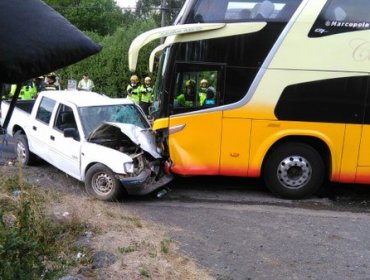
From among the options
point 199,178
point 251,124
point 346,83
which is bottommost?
point 199,178

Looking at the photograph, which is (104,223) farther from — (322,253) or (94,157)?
(322,253)

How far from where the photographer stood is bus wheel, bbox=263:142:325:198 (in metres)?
8.18

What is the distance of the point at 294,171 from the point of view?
27.3 ft

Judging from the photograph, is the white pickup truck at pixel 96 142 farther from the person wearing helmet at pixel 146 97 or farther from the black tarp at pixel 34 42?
the black tarp at pixel 34 42

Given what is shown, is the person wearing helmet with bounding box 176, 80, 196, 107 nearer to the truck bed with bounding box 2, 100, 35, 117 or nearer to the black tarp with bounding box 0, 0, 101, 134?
the truck bed with bounding box 2, 100, 35, 117

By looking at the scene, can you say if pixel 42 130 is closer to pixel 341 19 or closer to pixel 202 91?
pixel 202 91

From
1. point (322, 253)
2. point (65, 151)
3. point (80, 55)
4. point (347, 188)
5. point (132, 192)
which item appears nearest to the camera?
point (80, 55)

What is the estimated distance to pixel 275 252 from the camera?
5680 millimetres

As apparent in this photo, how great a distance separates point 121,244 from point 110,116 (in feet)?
12.2

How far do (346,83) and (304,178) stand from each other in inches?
67.8

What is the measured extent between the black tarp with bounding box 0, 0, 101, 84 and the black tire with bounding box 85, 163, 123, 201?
18.1ft

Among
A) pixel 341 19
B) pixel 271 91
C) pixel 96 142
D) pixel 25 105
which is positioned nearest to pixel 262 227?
pixel 271 91

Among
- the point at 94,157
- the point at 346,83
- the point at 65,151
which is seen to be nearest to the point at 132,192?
the point at 94,157

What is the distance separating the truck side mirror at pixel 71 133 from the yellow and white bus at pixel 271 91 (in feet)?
4.35
